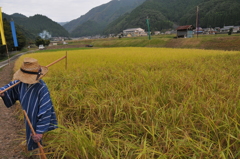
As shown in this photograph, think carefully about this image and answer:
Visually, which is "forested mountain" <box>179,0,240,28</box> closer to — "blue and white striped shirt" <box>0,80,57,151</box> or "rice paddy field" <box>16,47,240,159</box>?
"rice paddy field" <box>16,47,240,159</box>

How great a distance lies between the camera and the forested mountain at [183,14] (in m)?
69.5

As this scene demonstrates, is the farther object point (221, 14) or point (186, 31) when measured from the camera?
point (221, 14)

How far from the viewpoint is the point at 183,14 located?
123 metres

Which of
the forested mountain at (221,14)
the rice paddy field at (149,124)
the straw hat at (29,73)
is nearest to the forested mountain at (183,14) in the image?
the forested mountain at (221,14)

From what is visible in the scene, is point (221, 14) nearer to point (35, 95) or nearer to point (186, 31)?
point (186, 31)

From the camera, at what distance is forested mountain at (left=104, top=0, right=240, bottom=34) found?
228ft

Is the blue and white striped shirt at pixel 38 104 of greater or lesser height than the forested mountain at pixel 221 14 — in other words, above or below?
below

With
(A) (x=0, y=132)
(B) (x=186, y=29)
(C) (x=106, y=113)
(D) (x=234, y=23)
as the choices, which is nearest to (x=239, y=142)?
(C) (x=106, y=113)

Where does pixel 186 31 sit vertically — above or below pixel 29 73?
above

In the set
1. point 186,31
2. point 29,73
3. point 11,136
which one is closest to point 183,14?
point 186,31

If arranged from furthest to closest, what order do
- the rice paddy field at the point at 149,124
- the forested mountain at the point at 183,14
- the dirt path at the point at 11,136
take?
the forested mountain at the point at 183,14, the dirt path at the point at 11,136, the rice paddy field at the point at 149,124

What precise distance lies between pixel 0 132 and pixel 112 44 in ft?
116

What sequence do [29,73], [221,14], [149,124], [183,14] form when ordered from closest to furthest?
1. [29,73]
2. [149,124]
3. [221,14]
4. [183,14]

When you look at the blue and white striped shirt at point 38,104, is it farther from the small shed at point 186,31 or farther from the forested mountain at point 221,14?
the forested mountain at point 221,14
